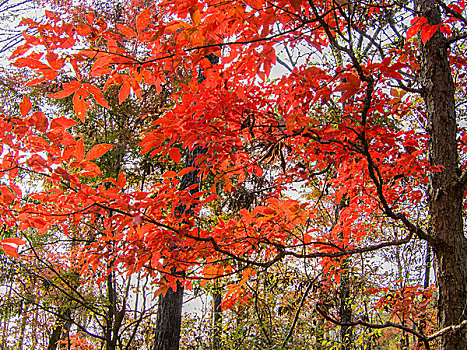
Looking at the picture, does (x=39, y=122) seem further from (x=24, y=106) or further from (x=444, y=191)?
(x=444, y=191)

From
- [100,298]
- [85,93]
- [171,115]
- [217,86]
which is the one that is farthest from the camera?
[100,298]

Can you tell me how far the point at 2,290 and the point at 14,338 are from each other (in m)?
4.09

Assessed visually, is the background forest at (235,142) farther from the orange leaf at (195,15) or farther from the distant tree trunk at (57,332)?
the distant tree trunk at (57,332)

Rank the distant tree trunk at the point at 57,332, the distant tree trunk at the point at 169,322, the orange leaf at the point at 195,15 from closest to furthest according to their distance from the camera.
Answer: the orange leaf at the point at 195,15, the distant tree trunk at the point at 169,322, the distant tree trunk at the point at 57,332

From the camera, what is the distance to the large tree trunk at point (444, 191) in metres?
1.92

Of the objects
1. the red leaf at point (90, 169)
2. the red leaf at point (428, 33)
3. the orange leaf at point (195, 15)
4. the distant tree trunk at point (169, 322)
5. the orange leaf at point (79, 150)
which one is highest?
the red leaf at point (428, 33)

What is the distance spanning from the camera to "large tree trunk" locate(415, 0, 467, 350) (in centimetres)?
192

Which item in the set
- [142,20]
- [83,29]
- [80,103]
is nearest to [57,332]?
[80,103]

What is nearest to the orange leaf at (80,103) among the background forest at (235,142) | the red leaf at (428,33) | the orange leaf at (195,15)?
the background forest at (235,142)

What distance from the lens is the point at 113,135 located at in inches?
186

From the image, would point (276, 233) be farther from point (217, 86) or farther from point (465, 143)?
point (465, 143)

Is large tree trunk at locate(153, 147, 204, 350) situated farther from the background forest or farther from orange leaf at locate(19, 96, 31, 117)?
orange leaf at locate(19, 96, 31, 117)

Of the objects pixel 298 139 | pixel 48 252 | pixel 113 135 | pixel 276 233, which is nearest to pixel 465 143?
pixel 298 139

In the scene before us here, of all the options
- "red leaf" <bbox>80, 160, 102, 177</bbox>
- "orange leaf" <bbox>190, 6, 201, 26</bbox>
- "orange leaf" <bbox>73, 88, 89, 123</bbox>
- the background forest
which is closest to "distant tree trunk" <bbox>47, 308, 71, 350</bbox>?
the background forest
